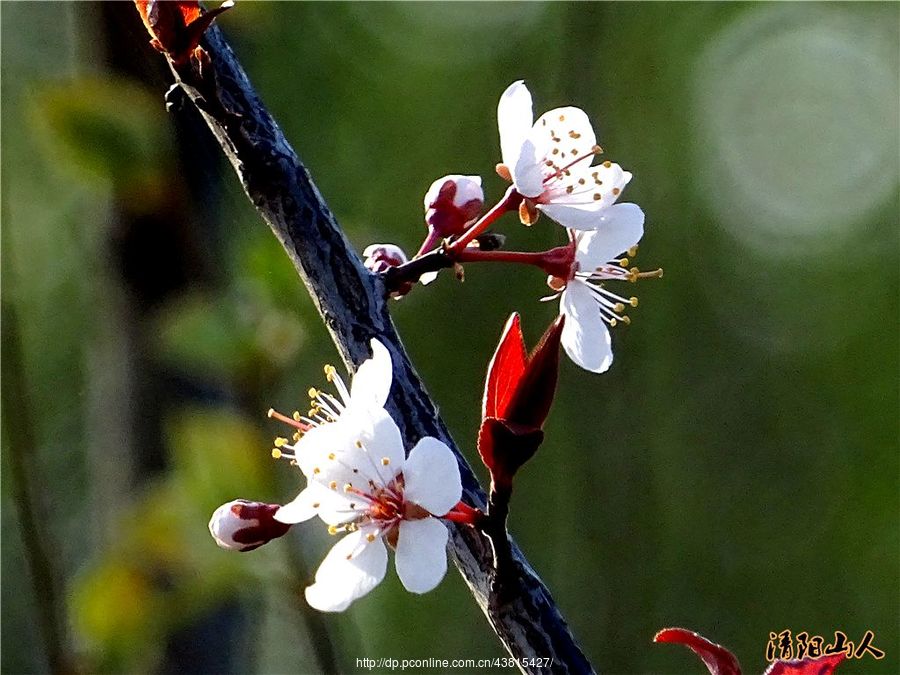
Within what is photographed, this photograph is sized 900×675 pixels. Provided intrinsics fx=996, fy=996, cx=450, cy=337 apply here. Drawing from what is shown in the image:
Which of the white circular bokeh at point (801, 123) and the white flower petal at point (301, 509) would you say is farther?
the white circular bokeh at point (801, 123)

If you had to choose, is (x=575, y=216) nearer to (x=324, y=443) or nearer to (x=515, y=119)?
(x=515, y=119)

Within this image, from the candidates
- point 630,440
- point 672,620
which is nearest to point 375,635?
point 672,620

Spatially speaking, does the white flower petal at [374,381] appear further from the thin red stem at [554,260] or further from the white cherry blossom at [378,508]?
the thin red stem at [554,260]

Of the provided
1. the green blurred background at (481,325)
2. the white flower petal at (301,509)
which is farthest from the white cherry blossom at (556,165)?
the green blurred background at (481,325)

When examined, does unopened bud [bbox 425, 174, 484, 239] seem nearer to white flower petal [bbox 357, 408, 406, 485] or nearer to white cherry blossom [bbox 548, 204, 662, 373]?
white cherry blossom [bbox 548, 204, 662, 373]

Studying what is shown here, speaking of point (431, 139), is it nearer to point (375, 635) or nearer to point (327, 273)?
point (375, 635)

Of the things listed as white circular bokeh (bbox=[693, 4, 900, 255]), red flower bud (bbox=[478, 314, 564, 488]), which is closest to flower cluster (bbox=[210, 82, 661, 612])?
red flower bud (bbox=[478, 314, 564, 488])

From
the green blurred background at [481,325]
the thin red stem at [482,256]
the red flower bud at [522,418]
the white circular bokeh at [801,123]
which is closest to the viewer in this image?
the red flower bud at [522,418]
